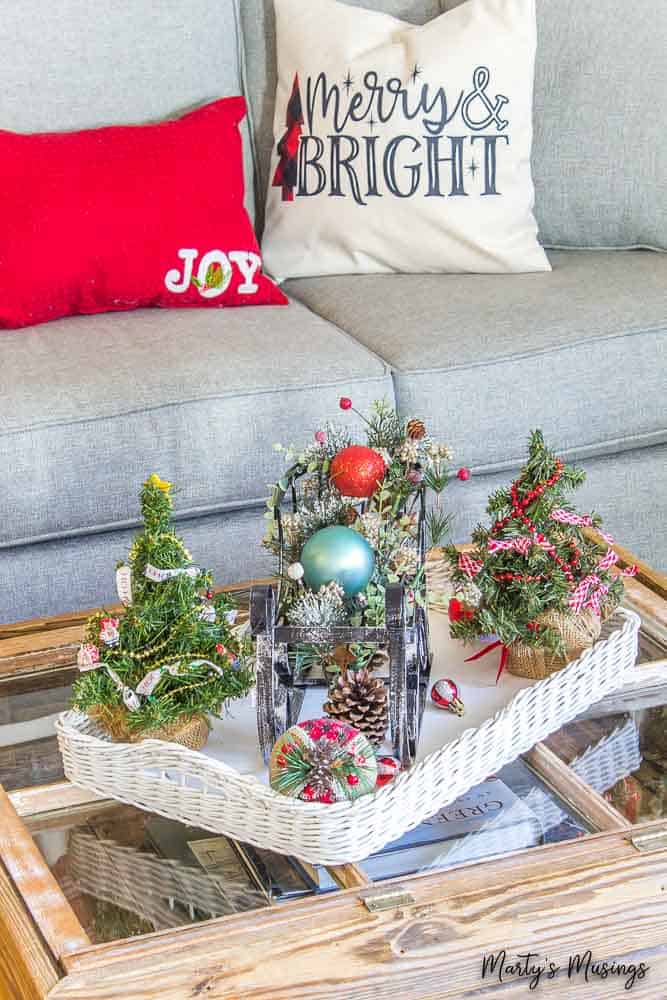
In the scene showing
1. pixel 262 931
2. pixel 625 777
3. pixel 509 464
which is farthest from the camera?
pixel 509 464

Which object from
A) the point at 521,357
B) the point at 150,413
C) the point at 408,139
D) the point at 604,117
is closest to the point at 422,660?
the point at 150,413

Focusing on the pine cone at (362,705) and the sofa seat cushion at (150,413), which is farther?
the sofa seat cushion at (150,413)

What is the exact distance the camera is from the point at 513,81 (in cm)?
185

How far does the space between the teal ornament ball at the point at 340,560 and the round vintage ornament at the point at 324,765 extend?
0.12 m

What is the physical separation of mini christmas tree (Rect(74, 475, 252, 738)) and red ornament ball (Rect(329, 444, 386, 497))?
5.7 inches

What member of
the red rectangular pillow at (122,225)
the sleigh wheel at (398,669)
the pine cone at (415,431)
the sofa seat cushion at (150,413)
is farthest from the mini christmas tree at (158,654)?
the red rectangular pillow at (122,225)

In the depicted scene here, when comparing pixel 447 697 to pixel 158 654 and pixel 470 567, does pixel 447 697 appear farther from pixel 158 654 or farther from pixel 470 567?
pixel 158 654

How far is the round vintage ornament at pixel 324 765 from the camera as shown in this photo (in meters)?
0.87

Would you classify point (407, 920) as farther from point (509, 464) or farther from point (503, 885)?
point (509, 464)

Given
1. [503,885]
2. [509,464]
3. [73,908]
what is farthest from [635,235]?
[73,908]

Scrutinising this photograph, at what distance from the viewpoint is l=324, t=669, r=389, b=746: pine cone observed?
949 millimetres

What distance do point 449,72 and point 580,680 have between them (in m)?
1.12

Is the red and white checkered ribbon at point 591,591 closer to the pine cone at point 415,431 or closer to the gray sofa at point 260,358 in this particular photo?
the pine cone at point 415,431

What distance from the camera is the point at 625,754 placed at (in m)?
0.98
